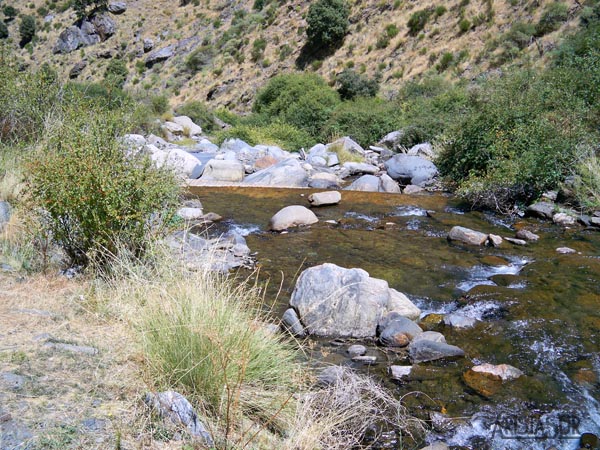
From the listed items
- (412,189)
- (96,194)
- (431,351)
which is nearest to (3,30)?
(412,189)

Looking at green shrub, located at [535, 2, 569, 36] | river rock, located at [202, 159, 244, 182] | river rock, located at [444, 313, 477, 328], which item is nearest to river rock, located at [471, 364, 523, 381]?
river rock, located at [444, 313, 477, 328]

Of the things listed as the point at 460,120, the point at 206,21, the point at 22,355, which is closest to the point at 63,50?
the point at 206,21

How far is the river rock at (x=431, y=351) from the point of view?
4.95 meters

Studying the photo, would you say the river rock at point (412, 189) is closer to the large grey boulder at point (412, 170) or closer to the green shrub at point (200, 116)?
the large grey boulder at point (412, 170)

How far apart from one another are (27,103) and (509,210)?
30.1ft

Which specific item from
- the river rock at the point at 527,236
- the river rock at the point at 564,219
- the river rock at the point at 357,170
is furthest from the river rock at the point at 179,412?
the river rock at the point at 357,170

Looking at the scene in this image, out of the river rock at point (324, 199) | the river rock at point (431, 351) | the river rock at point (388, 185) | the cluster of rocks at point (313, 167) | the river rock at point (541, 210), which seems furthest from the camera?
the cluster of rocks at point (313, 167)

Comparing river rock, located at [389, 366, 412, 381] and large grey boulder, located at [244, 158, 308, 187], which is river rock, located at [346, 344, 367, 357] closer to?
river rock, located at [389, 366, 412, 381]

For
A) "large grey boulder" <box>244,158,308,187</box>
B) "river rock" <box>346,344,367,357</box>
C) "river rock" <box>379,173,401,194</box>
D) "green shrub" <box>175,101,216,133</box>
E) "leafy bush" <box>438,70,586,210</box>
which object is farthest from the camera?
"green shrub" <box>175,101,216,133</box>

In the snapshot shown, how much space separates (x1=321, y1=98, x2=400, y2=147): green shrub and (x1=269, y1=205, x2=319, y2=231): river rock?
10.1 metres

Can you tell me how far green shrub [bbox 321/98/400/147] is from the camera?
779 inches

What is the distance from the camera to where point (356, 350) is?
515 centimetres

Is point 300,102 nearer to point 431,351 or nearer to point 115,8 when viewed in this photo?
point 431,351

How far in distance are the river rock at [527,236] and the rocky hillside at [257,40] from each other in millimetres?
9893
